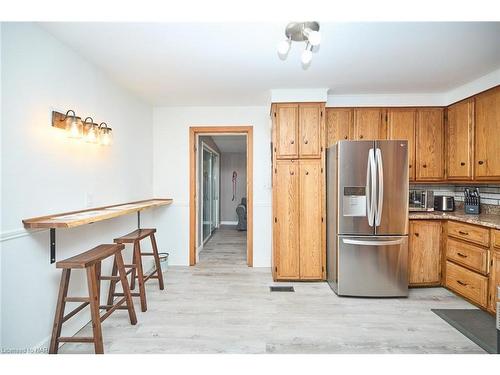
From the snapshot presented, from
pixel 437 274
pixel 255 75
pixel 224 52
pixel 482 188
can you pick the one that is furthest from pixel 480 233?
pixel 224 52

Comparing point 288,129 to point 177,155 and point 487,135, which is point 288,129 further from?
point 487,135

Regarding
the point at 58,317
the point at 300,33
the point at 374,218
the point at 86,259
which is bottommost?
the point at 58,317

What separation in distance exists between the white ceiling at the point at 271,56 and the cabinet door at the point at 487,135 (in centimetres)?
31

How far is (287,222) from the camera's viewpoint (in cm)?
325

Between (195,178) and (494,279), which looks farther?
(195,178)

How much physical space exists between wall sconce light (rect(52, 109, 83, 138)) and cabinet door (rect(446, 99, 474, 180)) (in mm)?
4011

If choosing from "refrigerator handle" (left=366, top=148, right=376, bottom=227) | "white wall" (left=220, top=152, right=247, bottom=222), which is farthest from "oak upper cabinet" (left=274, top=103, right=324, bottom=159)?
"white wall" (left=220, top=152, right=247, bottom=222)

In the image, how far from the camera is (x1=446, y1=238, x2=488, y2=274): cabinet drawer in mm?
2473

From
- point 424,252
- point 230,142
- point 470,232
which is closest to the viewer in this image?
point 470,232

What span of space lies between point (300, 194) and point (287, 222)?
388mm

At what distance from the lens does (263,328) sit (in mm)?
2215

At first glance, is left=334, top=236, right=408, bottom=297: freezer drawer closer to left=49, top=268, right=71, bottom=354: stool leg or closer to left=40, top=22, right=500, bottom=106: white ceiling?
left=40, top=22, right=500, bottom=106: white ceiling

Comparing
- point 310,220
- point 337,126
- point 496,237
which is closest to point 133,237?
point 310,220

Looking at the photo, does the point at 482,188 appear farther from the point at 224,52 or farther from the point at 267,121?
the point at 224,52
